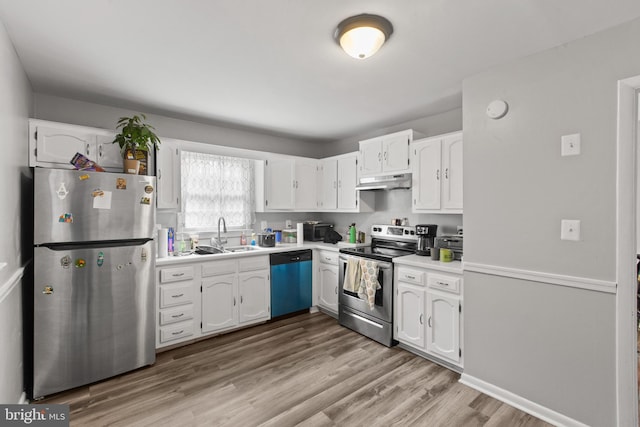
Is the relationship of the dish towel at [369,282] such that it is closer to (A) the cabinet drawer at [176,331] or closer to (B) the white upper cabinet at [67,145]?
(A) the cabinet drawer at [176,331]

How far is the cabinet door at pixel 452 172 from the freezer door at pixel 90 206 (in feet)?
8.92

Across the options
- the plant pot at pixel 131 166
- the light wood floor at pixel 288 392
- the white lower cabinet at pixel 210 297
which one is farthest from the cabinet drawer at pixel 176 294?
the plant pot at pixel 131 166

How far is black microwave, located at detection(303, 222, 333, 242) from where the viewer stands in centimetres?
443

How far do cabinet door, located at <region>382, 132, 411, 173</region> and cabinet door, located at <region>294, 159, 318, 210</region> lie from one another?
1.24 metres

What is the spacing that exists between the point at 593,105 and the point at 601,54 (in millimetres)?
302

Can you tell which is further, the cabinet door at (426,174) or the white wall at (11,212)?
the cabinet door at (426,174)

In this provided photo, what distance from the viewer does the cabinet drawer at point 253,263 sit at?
3.42 m

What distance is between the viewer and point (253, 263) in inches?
138

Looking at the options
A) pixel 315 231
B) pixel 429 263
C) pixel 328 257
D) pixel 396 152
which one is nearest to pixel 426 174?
pixel 396 152

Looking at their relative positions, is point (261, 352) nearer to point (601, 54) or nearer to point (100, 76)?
point (100, 76)

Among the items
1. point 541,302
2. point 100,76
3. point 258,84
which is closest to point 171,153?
point 100,76

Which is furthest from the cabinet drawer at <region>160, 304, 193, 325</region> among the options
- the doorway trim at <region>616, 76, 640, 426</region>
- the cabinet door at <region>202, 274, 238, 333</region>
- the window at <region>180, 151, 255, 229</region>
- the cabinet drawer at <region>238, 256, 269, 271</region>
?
the doorway trim at <region>616, 76, 640, 426</region>

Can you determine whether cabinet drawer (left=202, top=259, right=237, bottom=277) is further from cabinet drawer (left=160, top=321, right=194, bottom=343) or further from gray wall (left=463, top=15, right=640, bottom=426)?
gray wall (left=463, top=15, right=640, bottom=426)

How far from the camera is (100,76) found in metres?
2.41
